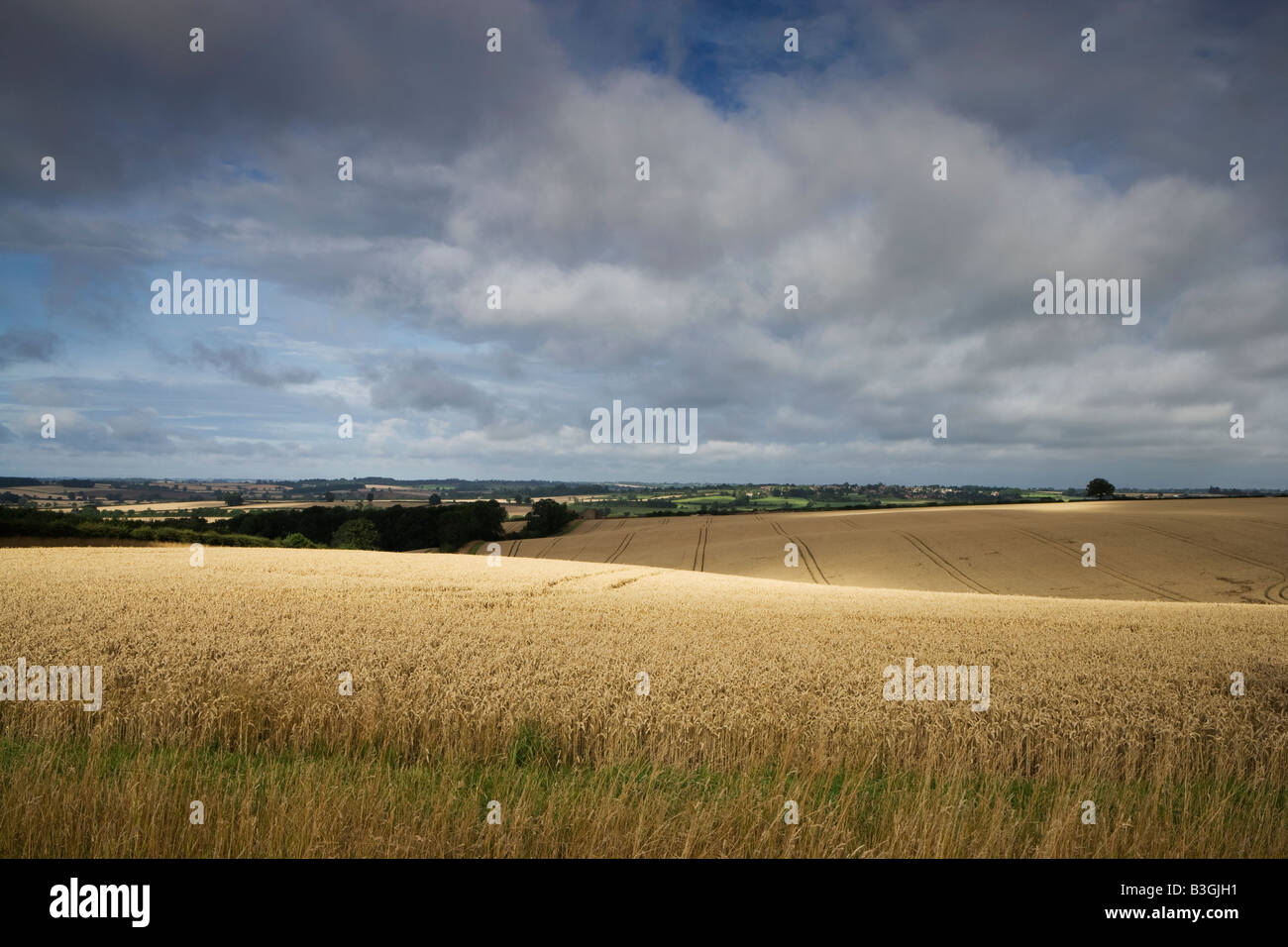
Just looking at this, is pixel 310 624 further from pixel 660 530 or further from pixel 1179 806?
pixel 660 530

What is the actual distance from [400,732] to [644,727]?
328 centimetres

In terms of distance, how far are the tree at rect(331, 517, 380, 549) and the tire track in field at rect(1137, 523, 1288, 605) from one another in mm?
86367

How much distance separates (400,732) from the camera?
28.4 ft

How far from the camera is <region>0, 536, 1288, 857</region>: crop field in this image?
5.09 m

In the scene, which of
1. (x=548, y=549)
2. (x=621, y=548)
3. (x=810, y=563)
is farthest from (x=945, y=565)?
(x=548, y=549)

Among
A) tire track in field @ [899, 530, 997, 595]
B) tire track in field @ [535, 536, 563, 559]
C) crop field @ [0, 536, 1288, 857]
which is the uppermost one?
crop field @ [0, 536, 1288, 857]

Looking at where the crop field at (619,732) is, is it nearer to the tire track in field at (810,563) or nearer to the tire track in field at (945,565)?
the tire track in field at (945,565)

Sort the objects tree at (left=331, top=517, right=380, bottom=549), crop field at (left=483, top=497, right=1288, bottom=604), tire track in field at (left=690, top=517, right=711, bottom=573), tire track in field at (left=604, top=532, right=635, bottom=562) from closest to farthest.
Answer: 1. crop field at (left=483, top=497, right=1288, bottom=604)
2. tire track in field at (left=690, top=517, right=711, bottom=573)
3. tire track in field at (left=604, top=532, right=635, bottom=562)
4. tree at (left=331, top=517, right=380, bottom=549)

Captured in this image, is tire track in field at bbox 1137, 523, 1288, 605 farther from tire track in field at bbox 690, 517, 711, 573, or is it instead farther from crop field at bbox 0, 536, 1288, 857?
tire track in field at bbox 690, 517, 711, 573

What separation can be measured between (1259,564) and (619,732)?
185ft

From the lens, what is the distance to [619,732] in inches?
338

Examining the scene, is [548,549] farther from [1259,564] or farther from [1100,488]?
[1100,488]

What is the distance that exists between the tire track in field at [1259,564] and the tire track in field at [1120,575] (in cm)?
408

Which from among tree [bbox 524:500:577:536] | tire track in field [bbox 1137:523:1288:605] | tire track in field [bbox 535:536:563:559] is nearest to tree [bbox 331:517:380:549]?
tree [bbox 524:500:577:536]
